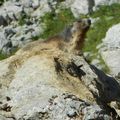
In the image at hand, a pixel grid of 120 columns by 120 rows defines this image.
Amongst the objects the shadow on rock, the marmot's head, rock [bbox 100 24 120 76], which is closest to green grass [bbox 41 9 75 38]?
rock [bbox 100 24 120 76]

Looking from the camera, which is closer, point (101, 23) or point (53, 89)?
point (53, 89)

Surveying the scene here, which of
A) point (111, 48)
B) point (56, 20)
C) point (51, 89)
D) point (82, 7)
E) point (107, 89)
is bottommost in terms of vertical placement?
point (111, 48)

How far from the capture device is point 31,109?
9.55 m

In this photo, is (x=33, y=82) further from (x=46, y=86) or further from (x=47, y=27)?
(x=47, y=27)

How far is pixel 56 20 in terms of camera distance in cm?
2686

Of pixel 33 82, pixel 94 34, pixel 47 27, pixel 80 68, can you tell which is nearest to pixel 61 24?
pixel 47 27

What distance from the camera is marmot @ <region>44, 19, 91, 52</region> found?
658 inches

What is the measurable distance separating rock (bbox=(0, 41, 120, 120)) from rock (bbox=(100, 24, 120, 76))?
849 centimetres

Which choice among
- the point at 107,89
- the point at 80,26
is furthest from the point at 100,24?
the point at 107,89

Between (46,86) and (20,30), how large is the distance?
16.2m

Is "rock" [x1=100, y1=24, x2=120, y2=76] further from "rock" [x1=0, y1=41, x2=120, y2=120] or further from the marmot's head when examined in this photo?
"rock" [x1=0, y1=41, x2=120, y2=120]

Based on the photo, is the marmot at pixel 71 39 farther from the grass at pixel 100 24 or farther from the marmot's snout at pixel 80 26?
the grass at pixel 100 24

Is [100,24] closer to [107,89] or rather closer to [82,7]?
[82,7]

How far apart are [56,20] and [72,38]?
26.5ft
